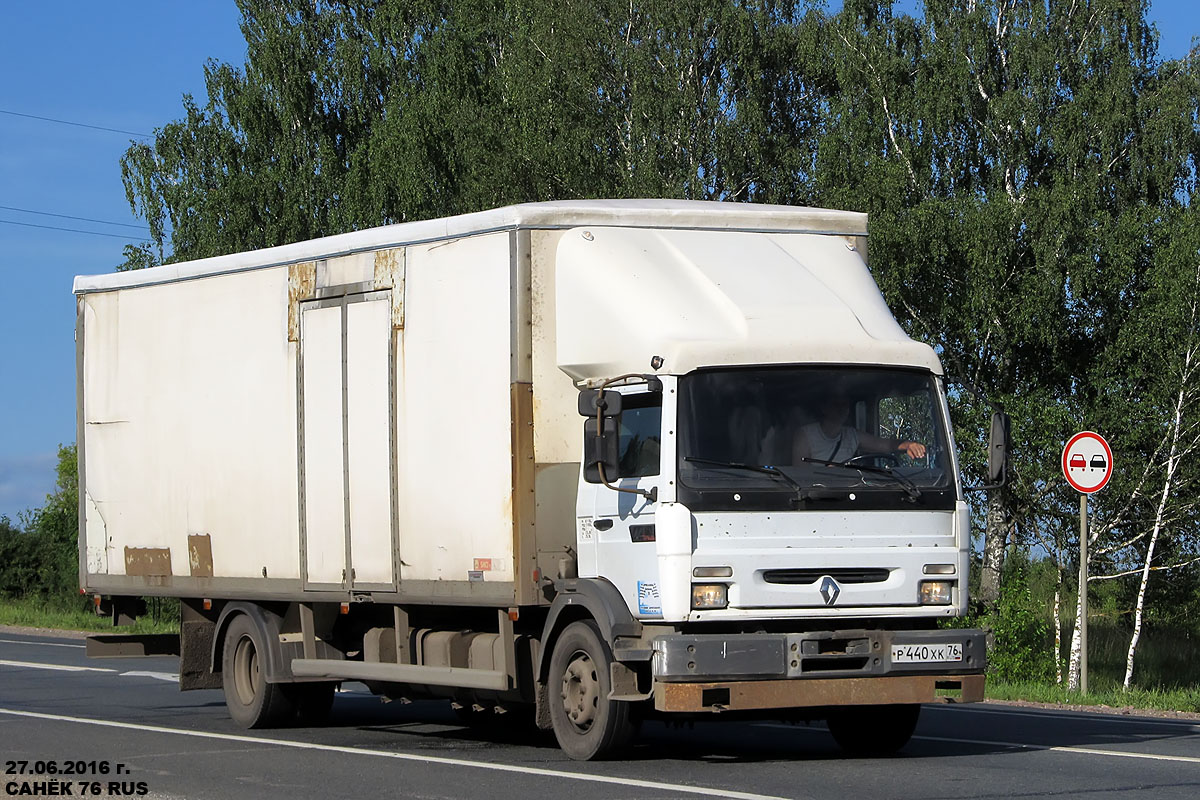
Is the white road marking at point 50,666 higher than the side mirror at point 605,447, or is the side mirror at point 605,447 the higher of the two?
the side mirror at point 605,447

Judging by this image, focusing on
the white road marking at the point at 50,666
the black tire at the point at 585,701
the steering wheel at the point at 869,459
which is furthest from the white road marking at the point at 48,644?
the steering wheel at the point at 869,459

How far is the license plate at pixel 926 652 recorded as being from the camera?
11242 millimetres

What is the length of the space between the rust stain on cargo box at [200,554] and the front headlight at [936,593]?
252 inches

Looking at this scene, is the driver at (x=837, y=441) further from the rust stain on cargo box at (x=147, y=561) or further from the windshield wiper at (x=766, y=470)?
the rust stain on cargo box at (x=147, y=561)

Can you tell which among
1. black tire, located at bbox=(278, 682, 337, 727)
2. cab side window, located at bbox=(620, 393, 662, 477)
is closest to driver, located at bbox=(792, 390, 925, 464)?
cab side window, located at bbox=(620, 393, 662, 477)

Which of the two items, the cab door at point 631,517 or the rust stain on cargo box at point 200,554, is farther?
the rust stain on cargo box at point 200,554

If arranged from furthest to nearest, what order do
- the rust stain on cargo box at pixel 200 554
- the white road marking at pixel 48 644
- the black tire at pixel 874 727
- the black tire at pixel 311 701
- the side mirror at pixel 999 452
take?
the white road marking at pixel 48 644 < the rust stain on cargo box at pixel 200 554 < the black tire at pixel 311 701 < the black tire at pixel 874 727 < the side mirror at pixel 999 452

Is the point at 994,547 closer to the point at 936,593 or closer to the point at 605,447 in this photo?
the point at 936,593

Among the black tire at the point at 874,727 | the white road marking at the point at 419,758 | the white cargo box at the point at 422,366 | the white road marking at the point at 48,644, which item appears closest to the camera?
the white road marking at the point at 419,758

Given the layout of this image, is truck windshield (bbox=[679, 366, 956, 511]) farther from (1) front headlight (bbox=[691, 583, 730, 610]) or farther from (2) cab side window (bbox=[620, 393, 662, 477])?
(1) front headlight (bbox=[691, 583, 730, 610])

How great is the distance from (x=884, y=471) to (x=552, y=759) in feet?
9.61

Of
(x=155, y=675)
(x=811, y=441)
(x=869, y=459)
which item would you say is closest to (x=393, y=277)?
(x=811, y=441)

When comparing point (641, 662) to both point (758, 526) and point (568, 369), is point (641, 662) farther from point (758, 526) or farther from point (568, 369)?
point (568, 369)

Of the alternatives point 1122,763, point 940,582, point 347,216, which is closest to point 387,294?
point 940,582
